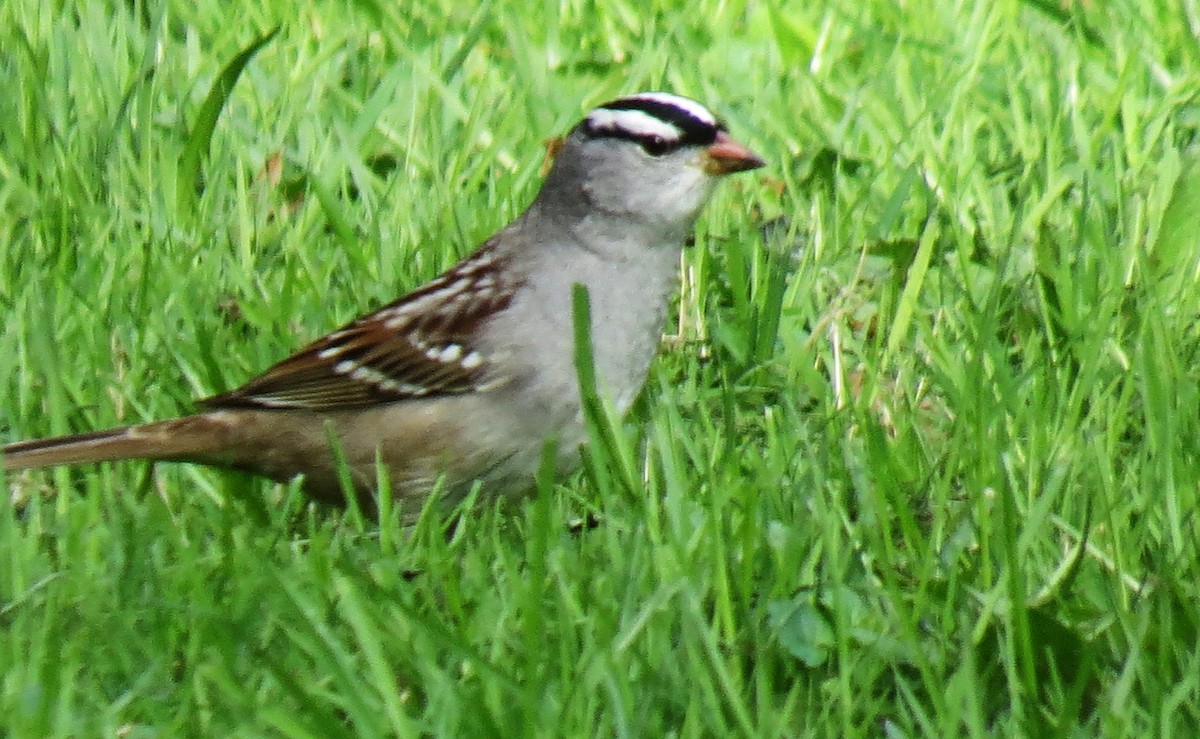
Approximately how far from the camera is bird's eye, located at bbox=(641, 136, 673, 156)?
11.7ft

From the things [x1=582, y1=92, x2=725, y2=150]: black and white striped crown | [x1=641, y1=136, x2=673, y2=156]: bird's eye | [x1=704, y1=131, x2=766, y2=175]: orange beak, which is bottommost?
[x1=704, y1=131, x2=766, y2=175]: orange beak

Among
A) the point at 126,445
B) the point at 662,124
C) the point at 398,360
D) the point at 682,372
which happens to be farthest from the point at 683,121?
the point at 126,445

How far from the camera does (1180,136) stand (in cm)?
453

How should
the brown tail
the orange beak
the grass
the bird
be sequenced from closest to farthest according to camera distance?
the grass, the brown tail, the bird, the orange beak

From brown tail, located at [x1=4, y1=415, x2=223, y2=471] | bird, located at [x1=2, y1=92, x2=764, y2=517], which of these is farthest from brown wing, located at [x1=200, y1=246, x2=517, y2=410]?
brown tail, located at [x1=4, y1=415, x2=223, y2=471]

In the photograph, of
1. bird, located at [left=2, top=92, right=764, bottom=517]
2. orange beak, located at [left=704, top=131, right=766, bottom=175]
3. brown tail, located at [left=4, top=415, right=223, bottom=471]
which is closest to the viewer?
brown tail, located at [left=4, top=415, right=223, bottom=471]

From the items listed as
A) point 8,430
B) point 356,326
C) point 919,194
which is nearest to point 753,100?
point 919,194

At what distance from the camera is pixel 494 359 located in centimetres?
333

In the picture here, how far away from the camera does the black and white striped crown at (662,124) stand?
3.55m

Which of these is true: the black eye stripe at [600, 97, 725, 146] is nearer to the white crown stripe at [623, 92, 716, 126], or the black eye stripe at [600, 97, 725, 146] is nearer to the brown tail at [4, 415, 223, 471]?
the white crown stripe at [623, 92, 716, 126]

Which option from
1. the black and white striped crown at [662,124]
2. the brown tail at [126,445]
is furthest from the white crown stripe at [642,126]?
the brown tail at [126,445]

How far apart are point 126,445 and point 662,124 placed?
1.10 meters

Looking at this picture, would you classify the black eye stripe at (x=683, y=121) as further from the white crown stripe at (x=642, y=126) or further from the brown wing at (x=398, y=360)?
the brown wing at (x=398, y=360)

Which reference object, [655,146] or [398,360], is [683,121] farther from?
[398,360]
